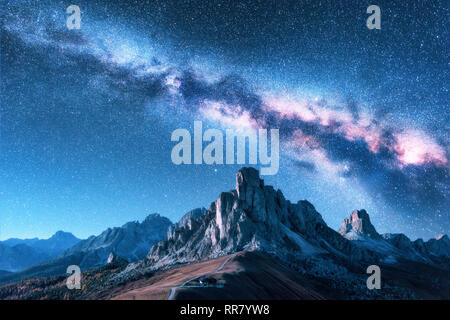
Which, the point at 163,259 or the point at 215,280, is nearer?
the point at 215,280

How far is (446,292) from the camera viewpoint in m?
167

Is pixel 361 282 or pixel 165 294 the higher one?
pixel 165 294
